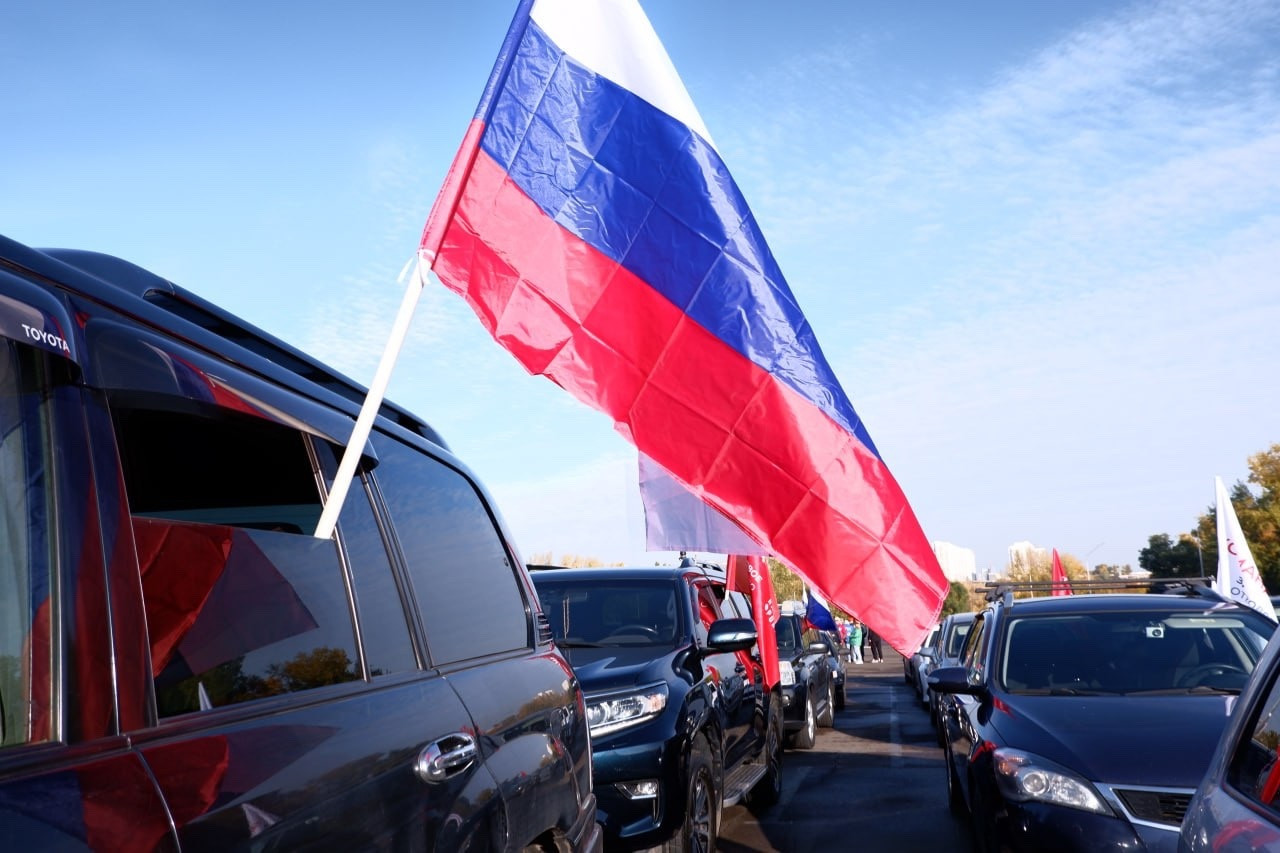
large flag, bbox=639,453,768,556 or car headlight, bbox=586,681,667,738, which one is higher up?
large flag, bbox=639,453,768,556

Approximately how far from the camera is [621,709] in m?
6.58

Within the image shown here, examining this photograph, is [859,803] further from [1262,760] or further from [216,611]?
[216,611]

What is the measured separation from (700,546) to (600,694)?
10.7 ft

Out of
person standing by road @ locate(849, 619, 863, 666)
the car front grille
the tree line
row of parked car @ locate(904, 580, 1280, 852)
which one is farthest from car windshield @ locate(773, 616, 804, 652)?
the tree line

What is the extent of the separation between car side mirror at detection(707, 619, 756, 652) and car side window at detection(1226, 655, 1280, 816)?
4660 millimetres

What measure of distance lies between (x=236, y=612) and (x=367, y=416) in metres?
0.66

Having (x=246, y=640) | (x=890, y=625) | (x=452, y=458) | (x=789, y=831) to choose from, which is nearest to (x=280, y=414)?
(x=246, y=640)

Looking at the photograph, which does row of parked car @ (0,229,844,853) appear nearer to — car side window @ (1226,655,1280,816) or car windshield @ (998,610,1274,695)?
car side window @ (1226,655,1280,816)

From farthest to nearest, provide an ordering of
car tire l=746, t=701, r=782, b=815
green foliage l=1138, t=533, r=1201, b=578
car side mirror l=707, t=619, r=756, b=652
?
green foliage l=1138, t=533, r=1201, b=578, car tire l=746, t=701, r=782, b=815, car side mirror l=707, t=619, r=756, b=652

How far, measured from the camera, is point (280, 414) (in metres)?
2.40

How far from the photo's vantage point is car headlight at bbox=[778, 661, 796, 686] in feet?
41.9

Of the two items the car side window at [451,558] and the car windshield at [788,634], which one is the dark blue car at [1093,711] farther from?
→ the car windshield at [788,634]

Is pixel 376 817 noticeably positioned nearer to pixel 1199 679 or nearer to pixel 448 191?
pixel 448 191

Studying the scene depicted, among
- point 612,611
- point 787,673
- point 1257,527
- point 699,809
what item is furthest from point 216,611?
point 1257,527
